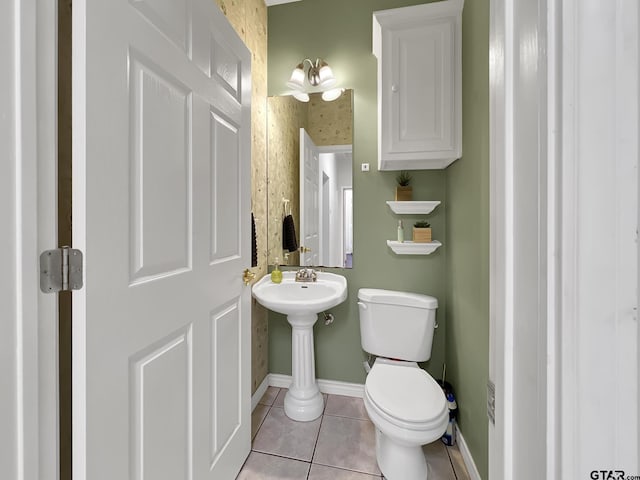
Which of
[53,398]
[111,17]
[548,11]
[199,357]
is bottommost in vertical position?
[199,357]

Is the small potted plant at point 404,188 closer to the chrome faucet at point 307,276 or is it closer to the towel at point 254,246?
the chrome faucet at point 307,276

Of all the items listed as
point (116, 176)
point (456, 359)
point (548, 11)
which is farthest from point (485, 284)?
point (116, 176)

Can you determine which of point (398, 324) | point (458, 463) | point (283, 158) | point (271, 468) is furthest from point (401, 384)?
point (283, 158)

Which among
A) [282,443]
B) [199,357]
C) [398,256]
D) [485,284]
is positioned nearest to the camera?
[199,357]

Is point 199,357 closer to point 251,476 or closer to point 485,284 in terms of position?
point 251,476

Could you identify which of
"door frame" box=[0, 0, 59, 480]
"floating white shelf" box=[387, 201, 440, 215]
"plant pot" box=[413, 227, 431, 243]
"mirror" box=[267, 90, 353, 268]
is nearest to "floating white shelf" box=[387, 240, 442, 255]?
"plant pot" box=[413, 227, 431, 243]

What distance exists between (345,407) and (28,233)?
1.93 meters

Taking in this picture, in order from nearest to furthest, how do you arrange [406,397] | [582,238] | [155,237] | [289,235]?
1. [582,238]
2. [155,237]
3. [406,397]
4. [289,235]

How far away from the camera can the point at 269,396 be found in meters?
2.08

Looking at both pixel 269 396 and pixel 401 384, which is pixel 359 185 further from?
pixel 269 396

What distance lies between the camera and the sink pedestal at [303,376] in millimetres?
1825

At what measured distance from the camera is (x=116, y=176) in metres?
0.72

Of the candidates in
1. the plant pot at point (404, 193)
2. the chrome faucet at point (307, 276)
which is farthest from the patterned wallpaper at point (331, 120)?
the chrome faucet at point (307, 276)

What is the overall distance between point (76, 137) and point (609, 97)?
35.5 inches
